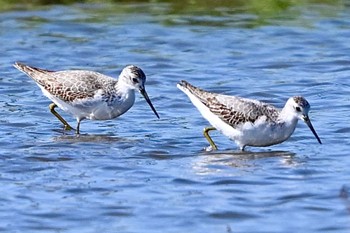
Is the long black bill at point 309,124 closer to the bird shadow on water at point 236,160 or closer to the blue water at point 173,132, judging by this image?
the blue water at point 173,132

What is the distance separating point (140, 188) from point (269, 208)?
59.0 inches

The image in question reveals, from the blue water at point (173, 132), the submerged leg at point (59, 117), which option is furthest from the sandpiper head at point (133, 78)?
the submerged leg at point (59, 117)

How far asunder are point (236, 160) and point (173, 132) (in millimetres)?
1586

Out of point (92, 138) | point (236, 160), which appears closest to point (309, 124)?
point (236, 160)

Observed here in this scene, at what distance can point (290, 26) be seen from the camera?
803 inches

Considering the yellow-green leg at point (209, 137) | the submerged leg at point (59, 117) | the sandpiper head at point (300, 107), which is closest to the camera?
the sandpiper head at point (300, 107)

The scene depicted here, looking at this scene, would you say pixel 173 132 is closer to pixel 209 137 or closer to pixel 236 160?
Result: pixel 209 137

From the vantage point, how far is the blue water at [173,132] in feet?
34.2

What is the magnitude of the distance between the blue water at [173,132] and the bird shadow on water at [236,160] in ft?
0.07

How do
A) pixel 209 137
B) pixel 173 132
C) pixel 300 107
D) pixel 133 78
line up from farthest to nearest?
pixel 133 78 < pixel 173 132 < pixel 209 137 < pixel 300 107

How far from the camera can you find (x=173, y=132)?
14.2 metres

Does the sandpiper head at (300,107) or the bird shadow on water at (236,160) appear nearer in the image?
the bird shadow on water at (236,160)

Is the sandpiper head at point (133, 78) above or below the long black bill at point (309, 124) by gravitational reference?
above

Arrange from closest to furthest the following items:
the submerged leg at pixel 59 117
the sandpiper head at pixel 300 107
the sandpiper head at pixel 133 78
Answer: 1. the sandpiper head at pixel 300 107
2. the sandpiper head at pixel 133 78
3. the submerged leg at pixel 59 117
